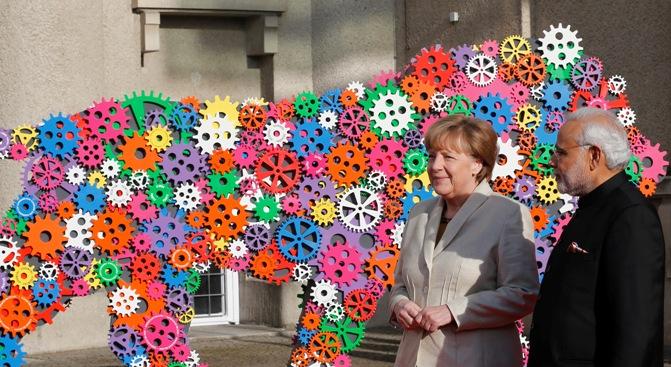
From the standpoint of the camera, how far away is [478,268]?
4.19 meters

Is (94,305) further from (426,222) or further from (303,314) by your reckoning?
(426,222)

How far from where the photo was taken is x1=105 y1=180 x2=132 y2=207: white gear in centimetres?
721

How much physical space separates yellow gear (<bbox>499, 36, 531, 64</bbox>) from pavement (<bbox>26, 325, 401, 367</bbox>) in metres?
3.12

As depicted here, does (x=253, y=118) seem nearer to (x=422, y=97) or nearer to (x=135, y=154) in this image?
(x=135, y=154)

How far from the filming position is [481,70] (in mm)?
7863

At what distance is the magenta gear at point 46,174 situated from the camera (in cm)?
716

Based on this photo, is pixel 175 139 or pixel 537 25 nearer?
pixel 175 139

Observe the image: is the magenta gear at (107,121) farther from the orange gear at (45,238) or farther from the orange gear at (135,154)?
the orange gear at (45,238)

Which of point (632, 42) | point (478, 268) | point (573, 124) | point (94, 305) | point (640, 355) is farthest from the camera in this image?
point (94, 305)

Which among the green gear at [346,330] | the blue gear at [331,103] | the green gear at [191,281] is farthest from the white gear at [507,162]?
the green gear at [191,281]

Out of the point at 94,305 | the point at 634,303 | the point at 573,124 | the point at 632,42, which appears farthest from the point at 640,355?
the point at 94,305

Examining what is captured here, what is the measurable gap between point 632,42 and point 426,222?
6544mm

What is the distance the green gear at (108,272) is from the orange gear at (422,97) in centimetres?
216

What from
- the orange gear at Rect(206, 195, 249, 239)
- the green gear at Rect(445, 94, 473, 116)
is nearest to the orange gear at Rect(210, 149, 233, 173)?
the orange gear at Rect(206, 195, 249, 239)
